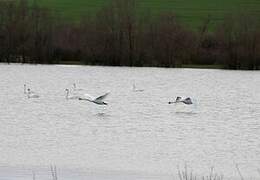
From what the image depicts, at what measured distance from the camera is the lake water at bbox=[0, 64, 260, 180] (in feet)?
50.0

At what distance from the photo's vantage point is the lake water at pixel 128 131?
15.2m

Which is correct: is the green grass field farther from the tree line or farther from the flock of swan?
the flock of swan

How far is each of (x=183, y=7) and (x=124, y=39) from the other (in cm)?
1361

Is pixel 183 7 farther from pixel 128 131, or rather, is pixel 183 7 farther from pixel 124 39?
pixel 128 131

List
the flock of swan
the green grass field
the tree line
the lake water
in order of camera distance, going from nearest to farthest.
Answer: the lake water
the flock of swan
the tree line
the green grass field

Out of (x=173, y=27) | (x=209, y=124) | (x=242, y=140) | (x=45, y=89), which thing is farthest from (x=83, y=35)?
(x=242, y=140)

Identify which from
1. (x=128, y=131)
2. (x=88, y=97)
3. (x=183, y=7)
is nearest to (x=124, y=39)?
(x=183, y=7)

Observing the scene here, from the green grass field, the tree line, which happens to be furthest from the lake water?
the green grass field

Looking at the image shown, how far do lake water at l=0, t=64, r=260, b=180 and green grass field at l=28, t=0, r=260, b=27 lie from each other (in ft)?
71.9

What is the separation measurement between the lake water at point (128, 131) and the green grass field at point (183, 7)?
21904 mm

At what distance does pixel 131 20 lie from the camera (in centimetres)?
5431

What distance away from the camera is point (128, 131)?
2086 centimetres

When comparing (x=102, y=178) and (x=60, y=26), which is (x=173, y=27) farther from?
(x=102, y=178)

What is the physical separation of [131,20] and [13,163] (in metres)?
39.6
